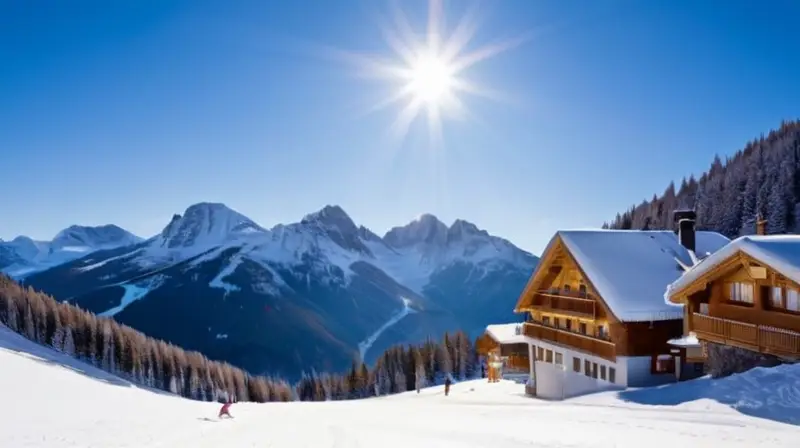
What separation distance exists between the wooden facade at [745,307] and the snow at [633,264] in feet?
9.05

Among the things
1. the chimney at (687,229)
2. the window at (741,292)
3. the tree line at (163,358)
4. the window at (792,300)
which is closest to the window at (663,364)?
the window at (741,292)

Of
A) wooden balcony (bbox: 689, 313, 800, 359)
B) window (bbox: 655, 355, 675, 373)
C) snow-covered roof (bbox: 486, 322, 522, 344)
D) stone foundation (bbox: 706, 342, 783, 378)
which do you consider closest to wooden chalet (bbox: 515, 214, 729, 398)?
window (bbox: 655, 355, 675, 373)

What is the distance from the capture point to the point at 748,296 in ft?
74.7

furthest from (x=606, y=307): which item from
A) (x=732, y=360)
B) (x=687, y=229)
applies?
(x=687, y=229)

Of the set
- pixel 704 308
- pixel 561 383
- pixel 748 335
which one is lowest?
pixel 561 383

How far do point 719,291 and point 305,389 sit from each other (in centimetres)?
10771

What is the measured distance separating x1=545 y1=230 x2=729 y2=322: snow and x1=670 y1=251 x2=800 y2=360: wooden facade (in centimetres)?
276

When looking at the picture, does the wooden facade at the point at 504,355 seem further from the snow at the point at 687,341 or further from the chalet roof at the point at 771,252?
the chalet roof at the point at 771,252

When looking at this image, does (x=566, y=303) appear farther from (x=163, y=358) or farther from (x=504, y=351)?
(x=163, y=358)

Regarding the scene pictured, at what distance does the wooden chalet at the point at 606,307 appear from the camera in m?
28.5

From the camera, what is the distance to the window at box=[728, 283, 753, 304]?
893 inches

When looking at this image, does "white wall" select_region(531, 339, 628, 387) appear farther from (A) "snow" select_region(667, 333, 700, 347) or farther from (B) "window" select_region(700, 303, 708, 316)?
(B) "window" select_region(700, 303, 708, 316)

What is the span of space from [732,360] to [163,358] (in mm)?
105162

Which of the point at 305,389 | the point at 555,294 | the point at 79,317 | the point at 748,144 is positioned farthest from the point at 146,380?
the point at 748,144
